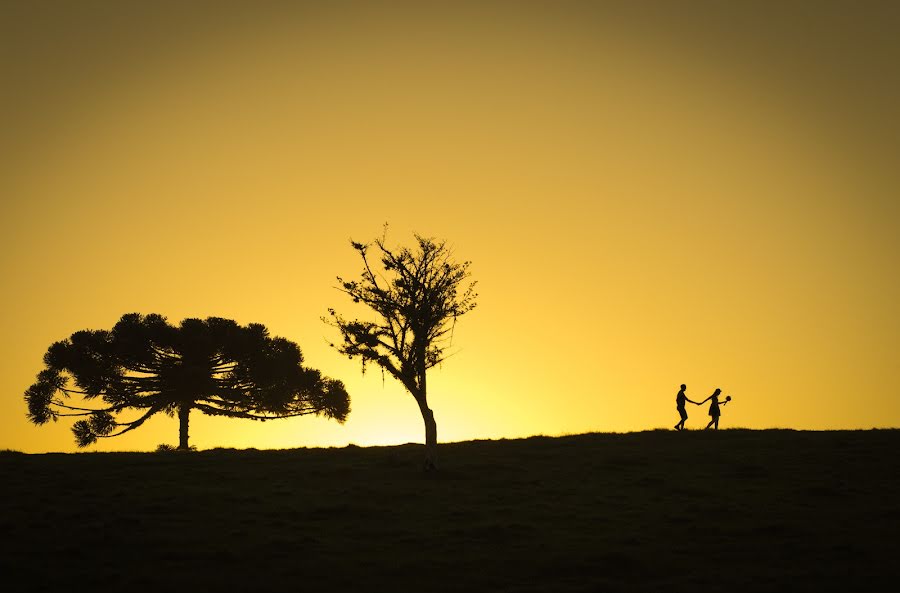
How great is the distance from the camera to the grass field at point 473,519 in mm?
29047

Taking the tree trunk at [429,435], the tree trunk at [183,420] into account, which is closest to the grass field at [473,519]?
the tree trunk at [429,435]

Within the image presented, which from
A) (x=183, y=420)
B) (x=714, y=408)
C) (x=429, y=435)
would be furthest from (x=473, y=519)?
(x=183, y=420)

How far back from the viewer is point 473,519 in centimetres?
3616

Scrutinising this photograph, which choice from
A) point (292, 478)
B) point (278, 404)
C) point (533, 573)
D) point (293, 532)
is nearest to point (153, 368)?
point (278, 404)

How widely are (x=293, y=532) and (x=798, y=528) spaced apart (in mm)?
17604

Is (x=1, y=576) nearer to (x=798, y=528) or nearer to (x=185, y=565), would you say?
(x=185, y=565)

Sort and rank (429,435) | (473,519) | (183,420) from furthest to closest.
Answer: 1. (183,420)
2. (429,435)
3. (473,519)

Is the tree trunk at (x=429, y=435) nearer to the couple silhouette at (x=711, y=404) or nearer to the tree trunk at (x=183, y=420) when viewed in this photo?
the couple silhouette at (x=711, y=404)

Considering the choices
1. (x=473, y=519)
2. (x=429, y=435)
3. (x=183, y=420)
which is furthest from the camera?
(x=183, y=420)

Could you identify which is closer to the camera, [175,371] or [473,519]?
[473,519]

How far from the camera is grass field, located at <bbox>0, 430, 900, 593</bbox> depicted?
29.0 m

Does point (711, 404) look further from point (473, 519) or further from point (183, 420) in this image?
point (183, 420)

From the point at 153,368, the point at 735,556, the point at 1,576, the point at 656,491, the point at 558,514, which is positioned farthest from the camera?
the point at 153,368

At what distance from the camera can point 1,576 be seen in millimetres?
28750
